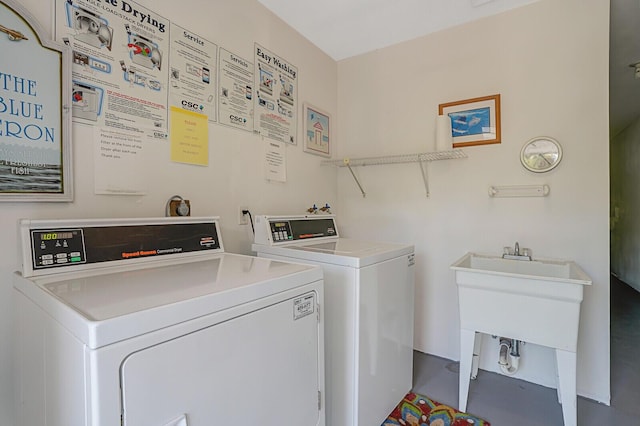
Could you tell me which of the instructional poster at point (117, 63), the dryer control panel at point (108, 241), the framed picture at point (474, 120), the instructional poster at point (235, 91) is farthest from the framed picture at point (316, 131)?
the dryer control panel at point (108, 241)

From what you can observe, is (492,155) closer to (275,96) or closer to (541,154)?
(541,154)

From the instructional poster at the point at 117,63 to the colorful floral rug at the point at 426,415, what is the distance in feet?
6.41

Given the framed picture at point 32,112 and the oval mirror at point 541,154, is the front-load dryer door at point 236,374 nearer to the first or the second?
the framed picture at point 32,112

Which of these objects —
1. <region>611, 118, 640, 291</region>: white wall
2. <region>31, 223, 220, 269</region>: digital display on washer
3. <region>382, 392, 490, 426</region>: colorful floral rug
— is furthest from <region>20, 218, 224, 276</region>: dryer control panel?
<region>611, 118, 640, 291</region>: white wall

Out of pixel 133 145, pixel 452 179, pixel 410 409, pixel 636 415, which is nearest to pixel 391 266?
pixel 410 409

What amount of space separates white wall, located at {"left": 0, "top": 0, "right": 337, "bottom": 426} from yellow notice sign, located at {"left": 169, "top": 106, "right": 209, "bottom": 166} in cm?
4

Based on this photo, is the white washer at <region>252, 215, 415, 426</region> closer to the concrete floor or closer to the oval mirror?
the concrete floor

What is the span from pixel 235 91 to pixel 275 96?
14.2 inches

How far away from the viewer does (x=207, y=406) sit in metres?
0.81

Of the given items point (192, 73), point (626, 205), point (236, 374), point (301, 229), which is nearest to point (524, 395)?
point (301, 229)

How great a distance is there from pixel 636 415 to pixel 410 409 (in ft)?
4.04

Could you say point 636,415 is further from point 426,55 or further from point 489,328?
point 426,55

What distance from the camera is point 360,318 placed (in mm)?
1449

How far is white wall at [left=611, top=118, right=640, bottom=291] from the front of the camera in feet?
14.9
